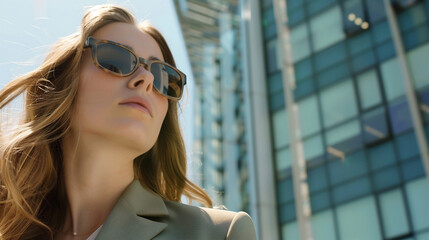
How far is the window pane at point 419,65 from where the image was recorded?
15625 millimetres

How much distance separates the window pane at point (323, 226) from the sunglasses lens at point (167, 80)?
1462 centimetres

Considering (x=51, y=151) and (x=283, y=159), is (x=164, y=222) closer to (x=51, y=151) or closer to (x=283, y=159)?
(x=51, y=151)

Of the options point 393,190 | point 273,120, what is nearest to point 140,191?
point 393,190

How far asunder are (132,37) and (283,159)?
17.1m

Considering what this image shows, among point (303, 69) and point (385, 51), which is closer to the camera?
point (385, 51)

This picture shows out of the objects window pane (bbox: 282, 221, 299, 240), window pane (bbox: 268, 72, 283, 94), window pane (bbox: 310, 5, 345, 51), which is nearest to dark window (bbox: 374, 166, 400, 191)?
window pane (bbox: 282, 221, 299, 240)

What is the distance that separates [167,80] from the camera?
2217mm

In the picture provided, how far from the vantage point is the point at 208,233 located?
191 cm

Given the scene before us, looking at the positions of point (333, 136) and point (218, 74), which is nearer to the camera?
point (333, 136)

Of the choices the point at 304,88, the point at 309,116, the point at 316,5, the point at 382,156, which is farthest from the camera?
the point at 316,5

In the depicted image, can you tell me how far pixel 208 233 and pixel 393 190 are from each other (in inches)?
552

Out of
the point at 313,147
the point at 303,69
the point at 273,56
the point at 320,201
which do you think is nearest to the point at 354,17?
the point at 303,69

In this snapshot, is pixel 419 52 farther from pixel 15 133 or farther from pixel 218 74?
pixel 218 74

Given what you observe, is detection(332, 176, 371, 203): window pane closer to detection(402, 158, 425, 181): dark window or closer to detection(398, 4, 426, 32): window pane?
detection(402, 158, 425, 181): dark window
